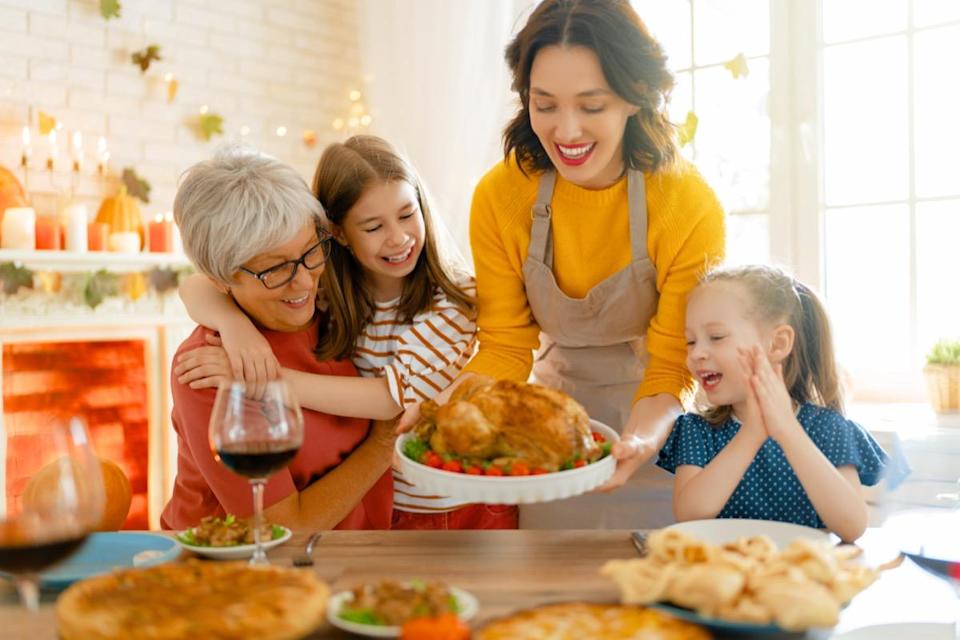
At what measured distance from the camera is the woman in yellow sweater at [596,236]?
75.2 inches

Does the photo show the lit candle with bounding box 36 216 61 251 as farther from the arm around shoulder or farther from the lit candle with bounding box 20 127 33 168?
the arm around shoulder

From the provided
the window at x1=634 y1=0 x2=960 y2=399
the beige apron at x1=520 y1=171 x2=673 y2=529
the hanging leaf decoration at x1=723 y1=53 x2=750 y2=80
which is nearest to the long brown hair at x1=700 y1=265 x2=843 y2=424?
the beige apron at x1=520 y1=171 x2=673 y2=529

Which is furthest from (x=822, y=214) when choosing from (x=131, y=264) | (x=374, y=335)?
(x=131, y=264)

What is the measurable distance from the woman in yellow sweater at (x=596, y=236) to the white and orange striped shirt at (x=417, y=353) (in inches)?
2.1

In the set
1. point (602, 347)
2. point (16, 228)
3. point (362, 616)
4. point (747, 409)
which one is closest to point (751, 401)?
point (747, 409)

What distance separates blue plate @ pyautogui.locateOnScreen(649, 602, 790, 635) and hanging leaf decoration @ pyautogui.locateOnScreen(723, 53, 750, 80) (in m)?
3.37

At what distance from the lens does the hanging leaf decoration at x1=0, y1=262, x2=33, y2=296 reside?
3916 mm

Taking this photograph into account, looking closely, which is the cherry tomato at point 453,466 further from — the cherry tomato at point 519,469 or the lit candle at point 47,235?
the lit candle at point 47,235

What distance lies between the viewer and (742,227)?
163 inches

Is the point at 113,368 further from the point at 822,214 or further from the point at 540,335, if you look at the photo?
the point at 822,214

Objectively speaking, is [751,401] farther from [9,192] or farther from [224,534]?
[9,192]

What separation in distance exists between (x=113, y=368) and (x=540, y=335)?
278cm

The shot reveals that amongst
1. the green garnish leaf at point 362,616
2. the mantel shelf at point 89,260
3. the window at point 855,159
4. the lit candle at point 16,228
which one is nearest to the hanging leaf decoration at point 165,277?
the mantel shelf at point 89,260

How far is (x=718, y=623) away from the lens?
1013 millimetres
